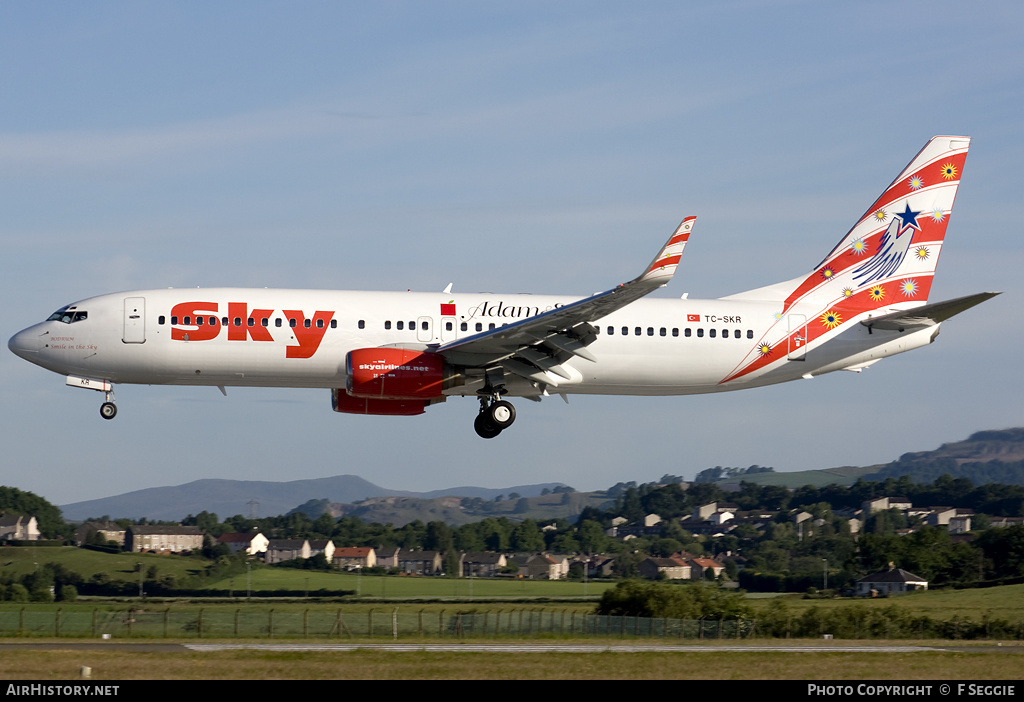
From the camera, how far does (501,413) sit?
1526 inches

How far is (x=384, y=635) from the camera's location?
38.8m

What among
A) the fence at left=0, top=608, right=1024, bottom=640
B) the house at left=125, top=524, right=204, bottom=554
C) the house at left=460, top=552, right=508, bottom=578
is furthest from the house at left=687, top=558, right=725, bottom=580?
the house at left=125, top=524, right=204, bottom=554

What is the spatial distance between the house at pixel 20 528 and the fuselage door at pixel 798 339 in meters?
62.5

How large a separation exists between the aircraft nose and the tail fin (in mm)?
25872

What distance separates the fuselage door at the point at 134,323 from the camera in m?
36.9

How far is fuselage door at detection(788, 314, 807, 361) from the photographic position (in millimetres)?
40469

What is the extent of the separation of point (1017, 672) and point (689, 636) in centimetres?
1570

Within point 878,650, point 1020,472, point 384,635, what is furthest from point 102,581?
point 1020,472

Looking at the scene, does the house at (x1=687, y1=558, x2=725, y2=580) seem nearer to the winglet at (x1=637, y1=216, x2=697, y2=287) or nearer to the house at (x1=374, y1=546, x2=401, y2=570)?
the house at (x1=374, y1=546, x2=401, y2=570)

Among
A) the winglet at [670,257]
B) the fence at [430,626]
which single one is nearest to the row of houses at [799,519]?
the fence at [430,626]

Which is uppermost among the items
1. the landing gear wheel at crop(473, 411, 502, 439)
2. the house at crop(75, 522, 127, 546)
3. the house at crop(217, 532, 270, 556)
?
the landing gear wheel at crop(473, 411, 502, 439)

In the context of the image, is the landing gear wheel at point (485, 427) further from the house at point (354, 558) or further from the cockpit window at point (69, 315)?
the house at point (354, 558)

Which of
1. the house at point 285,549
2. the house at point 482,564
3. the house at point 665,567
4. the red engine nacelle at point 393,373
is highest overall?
the red engine nacelle at point 393,373
